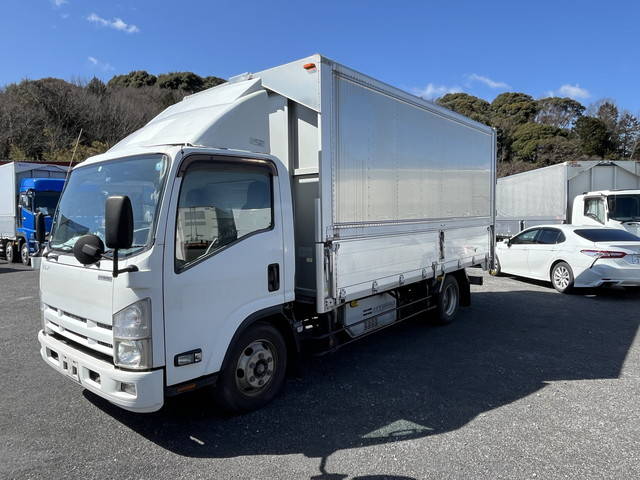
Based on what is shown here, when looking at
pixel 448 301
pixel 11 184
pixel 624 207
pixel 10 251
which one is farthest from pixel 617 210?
pixel 10 251

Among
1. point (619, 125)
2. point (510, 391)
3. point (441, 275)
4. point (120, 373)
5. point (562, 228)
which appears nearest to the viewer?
point (120, 373)

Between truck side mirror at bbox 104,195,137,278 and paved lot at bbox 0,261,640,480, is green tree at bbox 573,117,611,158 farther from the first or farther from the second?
truck side mirror at bbox 104,195,137,278

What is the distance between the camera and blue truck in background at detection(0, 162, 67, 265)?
13.9 metres

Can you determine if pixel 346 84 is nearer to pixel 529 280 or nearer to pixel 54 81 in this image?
pixel 529 280

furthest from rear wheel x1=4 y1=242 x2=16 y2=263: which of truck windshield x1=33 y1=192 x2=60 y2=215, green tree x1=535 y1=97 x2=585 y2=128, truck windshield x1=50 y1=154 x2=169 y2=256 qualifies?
green tree x1=535 y1=97 x2=585 y2=128

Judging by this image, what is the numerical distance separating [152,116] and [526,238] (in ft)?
95.7

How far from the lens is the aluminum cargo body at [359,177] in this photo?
4.11 m

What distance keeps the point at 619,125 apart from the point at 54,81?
2087 inches

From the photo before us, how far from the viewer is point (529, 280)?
11312mm

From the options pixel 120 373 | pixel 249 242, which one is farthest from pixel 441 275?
pixel 120 373

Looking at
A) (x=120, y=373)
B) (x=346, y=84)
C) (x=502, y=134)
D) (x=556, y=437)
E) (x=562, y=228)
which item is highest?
(x=502, y=134)

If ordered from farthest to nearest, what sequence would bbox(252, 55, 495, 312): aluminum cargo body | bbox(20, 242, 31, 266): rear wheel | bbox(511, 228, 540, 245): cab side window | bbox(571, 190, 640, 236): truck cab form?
bbox(20, 242, 31, 266): rear wheel, bbox(571, 190, 640, 236): truck cab, bbox(511, 228, 540, 245): cab side window, bbox(252, 55, 495, 312): aluminum cargo body

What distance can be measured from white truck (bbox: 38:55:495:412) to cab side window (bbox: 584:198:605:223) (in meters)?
9.24

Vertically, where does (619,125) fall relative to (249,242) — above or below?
above
